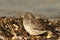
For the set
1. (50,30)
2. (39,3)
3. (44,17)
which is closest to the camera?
(50,30)

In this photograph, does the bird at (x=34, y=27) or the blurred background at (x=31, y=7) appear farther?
the blurred background at (x=31, y=7)

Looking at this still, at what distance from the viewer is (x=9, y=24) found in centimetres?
539

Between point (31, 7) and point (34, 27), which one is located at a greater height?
point (31, 7)

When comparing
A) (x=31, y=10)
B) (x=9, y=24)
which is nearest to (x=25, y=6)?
(x=31, y=10)

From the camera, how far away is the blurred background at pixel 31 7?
6227 mm

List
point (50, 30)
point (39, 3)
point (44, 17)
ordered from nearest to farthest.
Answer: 1. point (50, 30)
2. point (44, 17)
3. point (39, 3)

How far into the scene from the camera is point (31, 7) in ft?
21.0

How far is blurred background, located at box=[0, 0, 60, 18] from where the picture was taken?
245 inches

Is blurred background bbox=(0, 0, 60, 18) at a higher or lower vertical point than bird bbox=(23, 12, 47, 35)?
higher

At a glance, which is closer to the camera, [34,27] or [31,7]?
[34,27]

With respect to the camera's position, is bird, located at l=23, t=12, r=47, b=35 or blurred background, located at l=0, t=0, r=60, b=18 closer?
bird, located at l=23, t=12, r=47, b=35

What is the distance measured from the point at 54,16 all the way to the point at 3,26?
120cm

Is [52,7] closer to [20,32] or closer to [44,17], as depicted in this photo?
[44,17]

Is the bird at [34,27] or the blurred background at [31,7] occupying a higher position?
the blurred background at [31,7]
